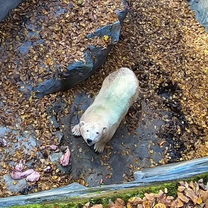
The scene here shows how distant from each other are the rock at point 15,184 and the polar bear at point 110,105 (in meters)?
1.09

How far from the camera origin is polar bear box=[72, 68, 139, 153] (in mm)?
4850

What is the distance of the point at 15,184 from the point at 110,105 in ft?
6.00

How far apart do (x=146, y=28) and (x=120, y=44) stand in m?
0.81

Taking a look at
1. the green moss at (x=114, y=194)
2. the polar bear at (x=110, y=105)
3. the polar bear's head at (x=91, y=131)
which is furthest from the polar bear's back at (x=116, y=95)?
the green moss at (x=114, y=194)

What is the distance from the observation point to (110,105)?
509 cm

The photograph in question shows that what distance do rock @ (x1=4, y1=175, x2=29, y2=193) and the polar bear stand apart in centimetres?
109

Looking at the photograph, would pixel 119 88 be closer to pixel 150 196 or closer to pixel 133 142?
pixel 133 142

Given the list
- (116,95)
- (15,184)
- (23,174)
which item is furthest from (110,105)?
(15,184)

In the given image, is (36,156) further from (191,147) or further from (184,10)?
(184,10)

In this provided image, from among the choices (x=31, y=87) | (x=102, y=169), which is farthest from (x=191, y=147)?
(x=31, y=87)

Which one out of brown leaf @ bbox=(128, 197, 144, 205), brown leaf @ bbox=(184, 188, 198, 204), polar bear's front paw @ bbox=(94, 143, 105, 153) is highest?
brown leaf @ bbox=(128, 197, 144, 205)

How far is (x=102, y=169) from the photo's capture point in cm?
527

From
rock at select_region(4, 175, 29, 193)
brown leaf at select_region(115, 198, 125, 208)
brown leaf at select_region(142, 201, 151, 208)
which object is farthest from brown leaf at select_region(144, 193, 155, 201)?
rock at select_region(4, 175, 29, 193)

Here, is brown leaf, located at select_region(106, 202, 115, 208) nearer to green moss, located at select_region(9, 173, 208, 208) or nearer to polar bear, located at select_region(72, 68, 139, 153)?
green moss, located at select_region(9, 173, 208, 208)
